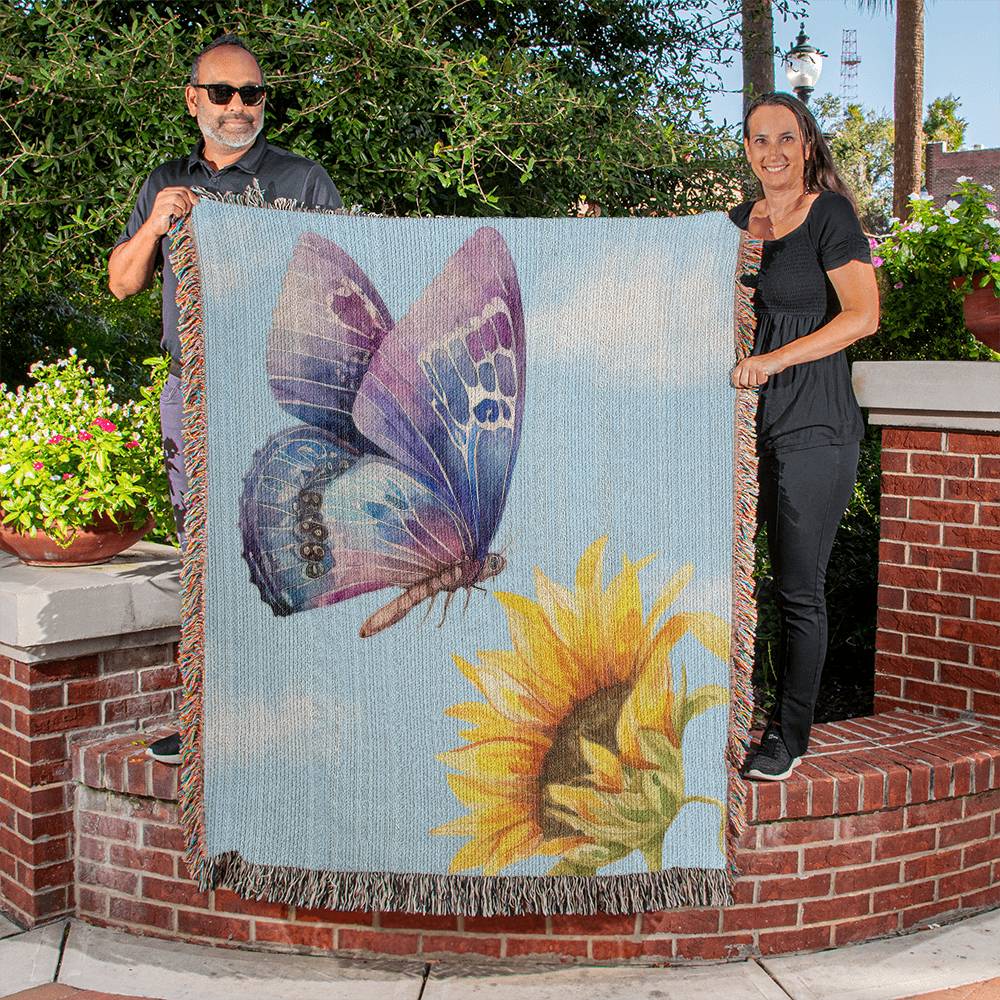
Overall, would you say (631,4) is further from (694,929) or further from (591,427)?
(694,929)

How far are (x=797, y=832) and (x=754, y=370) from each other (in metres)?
1.18

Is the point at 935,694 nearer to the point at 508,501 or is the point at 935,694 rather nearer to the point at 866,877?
the point at 866,877

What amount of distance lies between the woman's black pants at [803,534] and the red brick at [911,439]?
76 centimetres

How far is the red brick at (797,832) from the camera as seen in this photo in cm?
273

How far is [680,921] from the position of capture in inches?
108

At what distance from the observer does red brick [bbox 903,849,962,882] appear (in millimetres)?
2895

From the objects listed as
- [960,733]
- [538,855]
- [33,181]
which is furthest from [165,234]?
[960,733]

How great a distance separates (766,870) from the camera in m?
2.75

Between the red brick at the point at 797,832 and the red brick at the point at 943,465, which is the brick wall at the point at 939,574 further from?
the red brick at the point at 797,832

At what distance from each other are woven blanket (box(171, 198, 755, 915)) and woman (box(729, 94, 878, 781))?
A: 0.57 feet

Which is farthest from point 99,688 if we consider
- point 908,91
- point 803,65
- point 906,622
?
point 908,91

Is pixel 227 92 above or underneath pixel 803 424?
above

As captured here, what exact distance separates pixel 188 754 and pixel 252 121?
1.55m

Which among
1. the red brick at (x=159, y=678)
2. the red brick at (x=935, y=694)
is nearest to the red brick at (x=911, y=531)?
the red brick at (x=935, y=694)
